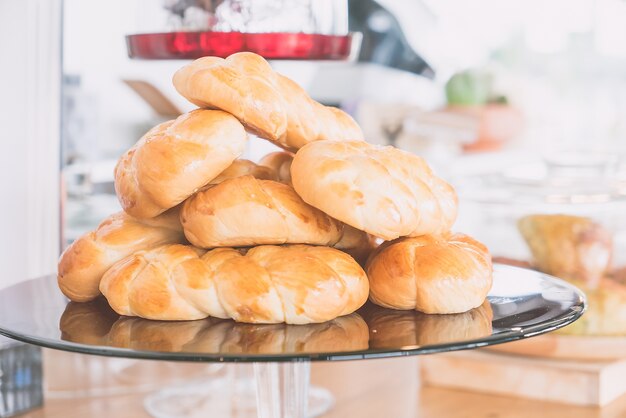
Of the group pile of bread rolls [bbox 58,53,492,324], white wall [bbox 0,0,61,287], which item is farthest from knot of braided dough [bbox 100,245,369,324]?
white wall [bbox 0,0,61,287]

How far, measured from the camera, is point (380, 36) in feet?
7.77

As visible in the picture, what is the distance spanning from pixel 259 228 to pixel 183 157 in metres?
0.08

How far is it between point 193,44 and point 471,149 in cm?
167

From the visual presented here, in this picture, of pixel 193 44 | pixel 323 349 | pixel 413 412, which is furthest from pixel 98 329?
pixel 413 412

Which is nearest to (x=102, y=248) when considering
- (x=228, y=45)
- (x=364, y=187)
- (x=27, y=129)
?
(x=364, y=187)

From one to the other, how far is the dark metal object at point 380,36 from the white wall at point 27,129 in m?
1.14

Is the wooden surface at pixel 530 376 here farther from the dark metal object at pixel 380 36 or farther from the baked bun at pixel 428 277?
the dark metal object at pixel 380 36

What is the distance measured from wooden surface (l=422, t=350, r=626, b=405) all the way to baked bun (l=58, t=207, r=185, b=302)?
0.71 m

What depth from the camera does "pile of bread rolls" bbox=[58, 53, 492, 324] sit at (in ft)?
2.18

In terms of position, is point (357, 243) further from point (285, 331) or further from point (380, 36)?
point (380, 36)

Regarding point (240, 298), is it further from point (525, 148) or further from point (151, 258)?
point (525, 148)

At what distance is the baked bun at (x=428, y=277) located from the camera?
2.29 feet

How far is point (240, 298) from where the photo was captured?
65 centimetres

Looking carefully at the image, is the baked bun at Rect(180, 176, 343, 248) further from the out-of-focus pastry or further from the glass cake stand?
the out-of-focus pastry
